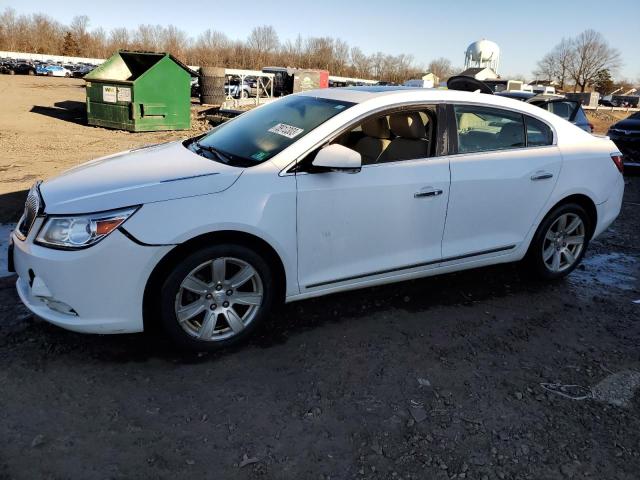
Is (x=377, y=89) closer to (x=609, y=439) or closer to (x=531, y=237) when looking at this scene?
(x=531, y=237)

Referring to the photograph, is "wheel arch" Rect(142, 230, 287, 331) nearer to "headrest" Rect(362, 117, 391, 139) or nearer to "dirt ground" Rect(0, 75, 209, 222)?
Answer: "headrest" Rect(362, 117, 391, 139)

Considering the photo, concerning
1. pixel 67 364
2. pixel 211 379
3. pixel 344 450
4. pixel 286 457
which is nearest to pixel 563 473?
pixel 344 450

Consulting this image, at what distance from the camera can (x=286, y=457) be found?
93.8 inches

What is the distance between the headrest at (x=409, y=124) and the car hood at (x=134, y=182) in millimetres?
1276

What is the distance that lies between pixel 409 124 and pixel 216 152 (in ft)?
4.61

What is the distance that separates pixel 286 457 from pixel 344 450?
0.90 ft

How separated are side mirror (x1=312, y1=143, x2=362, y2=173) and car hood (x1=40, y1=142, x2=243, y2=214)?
498 millimetres

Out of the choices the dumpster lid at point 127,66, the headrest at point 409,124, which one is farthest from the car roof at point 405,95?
the dumpster lid at point 127,66

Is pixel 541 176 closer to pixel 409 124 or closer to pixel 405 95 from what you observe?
pixel 409 124

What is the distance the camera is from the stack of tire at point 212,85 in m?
20.6

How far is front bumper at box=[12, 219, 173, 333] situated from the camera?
2764mm

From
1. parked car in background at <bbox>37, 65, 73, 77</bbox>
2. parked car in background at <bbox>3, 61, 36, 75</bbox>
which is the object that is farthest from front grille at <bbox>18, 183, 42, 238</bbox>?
parked car in background at <bbox>37, 65, 73, 77</bbox>

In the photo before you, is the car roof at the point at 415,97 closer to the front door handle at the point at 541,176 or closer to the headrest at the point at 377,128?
the headrest at the point at 377,128

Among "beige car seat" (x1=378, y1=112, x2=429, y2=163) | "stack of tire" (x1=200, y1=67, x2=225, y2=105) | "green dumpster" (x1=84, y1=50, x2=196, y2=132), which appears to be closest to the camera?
"beige car seat" (x1=378, y1=112, x2=429, y2=163)
